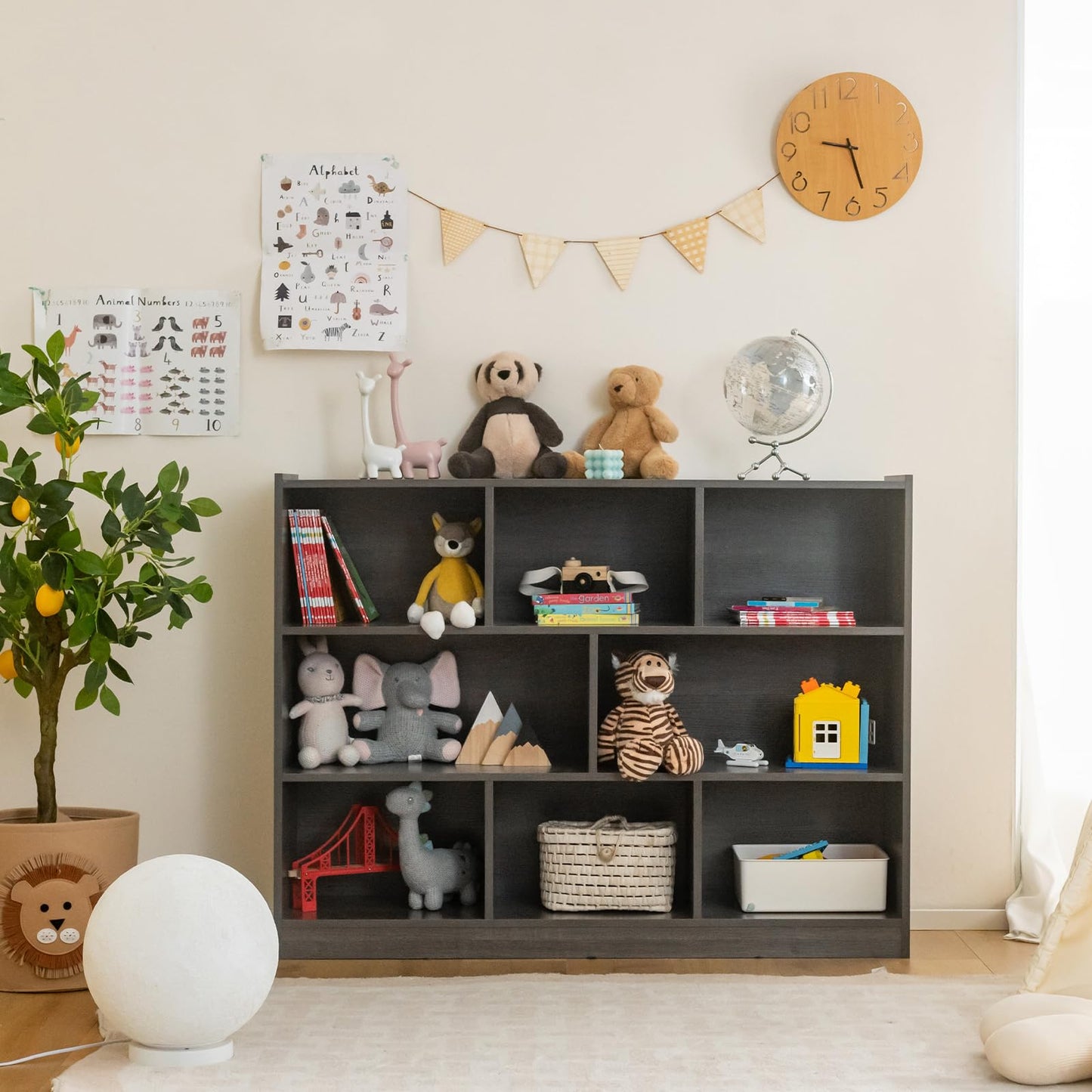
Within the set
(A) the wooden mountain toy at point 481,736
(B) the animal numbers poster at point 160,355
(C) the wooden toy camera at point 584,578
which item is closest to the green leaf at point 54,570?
(B) the animal numbers poster at point 160,355

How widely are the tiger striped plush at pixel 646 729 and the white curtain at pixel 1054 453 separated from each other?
77 cm

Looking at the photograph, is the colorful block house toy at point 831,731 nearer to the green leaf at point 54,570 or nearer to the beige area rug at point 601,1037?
the beige area rug at point 601,1037

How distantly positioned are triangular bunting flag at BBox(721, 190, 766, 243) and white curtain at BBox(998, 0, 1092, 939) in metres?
0.55

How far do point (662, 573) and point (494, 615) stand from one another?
388mm

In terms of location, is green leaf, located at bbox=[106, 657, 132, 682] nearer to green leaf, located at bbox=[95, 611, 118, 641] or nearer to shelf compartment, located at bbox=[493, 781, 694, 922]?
green leaf, located at bbox=[95, 611, 118, 641]

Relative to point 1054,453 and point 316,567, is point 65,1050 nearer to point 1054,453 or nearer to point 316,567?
point 316,567

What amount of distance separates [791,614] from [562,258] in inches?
36.8

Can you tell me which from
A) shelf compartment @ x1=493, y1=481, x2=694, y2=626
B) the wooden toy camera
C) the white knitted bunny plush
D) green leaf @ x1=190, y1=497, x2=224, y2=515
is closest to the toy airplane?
shelf compartment @ x1=493, y1=481, x2=694, y2=626

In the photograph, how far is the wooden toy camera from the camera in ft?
8.43

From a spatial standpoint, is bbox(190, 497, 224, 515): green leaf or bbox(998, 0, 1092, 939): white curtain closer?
bbox(190, 497, 224, 515): green leaf

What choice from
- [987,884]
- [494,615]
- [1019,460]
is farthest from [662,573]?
[987,884]

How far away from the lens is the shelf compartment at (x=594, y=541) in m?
2.72

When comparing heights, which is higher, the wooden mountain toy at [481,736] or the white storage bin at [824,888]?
the wooden mountain toy at [481,736]

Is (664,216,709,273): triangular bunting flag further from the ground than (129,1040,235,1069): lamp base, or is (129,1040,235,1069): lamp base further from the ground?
(664,216,709,273): triangular bunting flag
